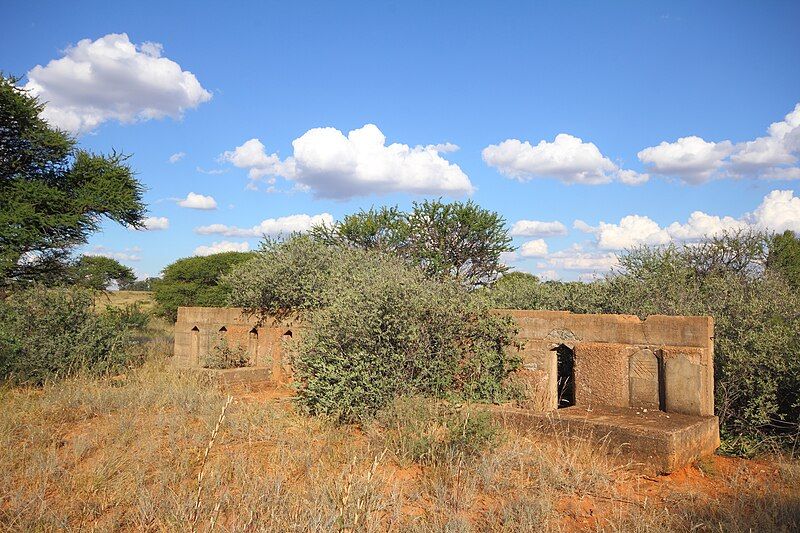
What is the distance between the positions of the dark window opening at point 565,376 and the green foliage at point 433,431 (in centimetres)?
255

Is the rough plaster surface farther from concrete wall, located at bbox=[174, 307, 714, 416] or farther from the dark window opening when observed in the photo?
the dark window opening

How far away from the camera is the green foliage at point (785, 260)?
13.1 meters

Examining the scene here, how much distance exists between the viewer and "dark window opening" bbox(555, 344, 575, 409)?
330 inches

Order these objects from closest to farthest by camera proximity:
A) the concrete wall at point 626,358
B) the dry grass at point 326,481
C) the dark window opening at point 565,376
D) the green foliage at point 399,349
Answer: the dry grass at point 326,481 < the concrete wall at point 626,358 < the green foliage at point 399,349 < the dark window opening at point 565,376

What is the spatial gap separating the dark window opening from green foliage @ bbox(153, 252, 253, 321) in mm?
19381

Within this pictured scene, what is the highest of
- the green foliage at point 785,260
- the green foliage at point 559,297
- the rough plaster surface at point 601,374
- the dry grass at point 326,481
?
the green foliage at point 785,260

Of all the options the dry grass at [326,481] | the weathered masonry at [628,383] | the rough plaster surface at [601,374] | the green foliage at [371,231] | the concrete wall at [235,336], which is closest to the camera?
the dry grass at [326,481]

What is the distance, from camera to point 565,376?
359 inches

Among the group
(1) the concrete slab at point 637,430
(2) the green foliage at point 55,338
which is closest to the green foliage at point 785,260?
(1) the concrete slab at point 637,430

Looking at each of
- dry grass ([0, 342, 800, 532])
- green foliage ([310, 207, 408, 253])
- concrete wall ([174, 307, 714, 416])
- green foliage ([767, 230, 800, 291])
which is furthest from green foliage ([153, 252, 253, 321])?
concrete wall ([174, 307, 714, 416])

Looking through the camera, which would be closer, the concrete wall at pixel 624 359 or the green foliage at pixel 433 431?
the green foliage at pixel 433 431

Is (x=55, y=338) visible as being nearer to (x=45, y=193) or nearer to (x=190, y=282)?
(x=45, y=193)

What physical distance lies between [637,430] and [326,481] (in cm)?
304

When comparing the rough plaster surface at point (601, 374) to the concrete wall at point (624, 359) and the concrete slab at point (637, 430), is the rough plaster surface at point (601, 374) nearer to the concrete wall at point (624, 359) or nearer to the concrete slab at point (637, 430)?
the concrete wall at point (624, 359)
